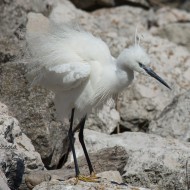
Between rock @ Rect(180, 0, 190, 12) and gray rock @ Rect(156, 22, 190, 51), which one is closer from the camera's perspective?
gray rock @ Rect(156, 22, 190, 51)

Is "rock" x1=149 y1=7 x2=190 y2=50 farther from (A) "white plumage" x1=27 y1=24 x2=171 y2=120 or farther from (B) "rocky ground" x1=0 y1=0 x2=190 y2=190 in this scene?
(A) "white plumage" x1=27 y1=24 x2=171 y2=120

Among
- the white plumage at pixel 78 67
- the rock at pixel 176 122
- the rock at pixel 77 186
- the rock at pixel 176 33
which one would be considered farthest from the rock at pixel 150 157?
the rock at pixel 176 33

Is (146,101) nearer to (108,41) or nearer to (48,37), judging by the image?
(108,41)

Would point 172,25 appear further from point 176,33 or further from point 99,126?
point 99,126

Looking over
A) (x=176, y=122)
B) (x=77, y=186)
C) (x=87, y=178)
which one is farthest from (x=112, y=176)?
(x=176, y=122)

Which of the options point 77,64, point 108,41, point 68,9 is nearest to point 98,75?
point 77,64

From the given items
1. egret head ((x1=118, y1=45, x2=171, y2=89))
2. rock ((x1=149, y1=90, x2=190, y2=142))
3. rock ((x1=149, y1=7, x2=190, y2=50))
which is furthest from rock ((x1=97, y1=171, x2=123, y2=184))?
rock ((x1=149, y1=7, x2=190, y2=50))

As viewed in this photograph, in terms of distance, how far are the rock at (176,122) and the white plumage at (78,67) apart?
1734 mm

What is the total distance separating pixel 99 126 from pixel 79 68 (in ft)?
7.54

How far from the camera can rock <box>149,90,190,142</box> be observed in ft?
28.8

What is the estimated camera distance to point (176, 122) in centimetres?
880

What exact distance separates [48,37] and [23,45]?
1471 mm

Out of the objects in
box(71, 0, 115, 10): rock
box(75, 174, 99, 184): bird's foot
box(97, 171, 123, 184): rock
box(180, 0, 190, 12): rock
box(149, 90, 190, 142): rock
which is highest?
box(71, 0, 115, 10): rock

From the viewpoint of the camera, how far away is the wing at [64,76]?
684 cm
